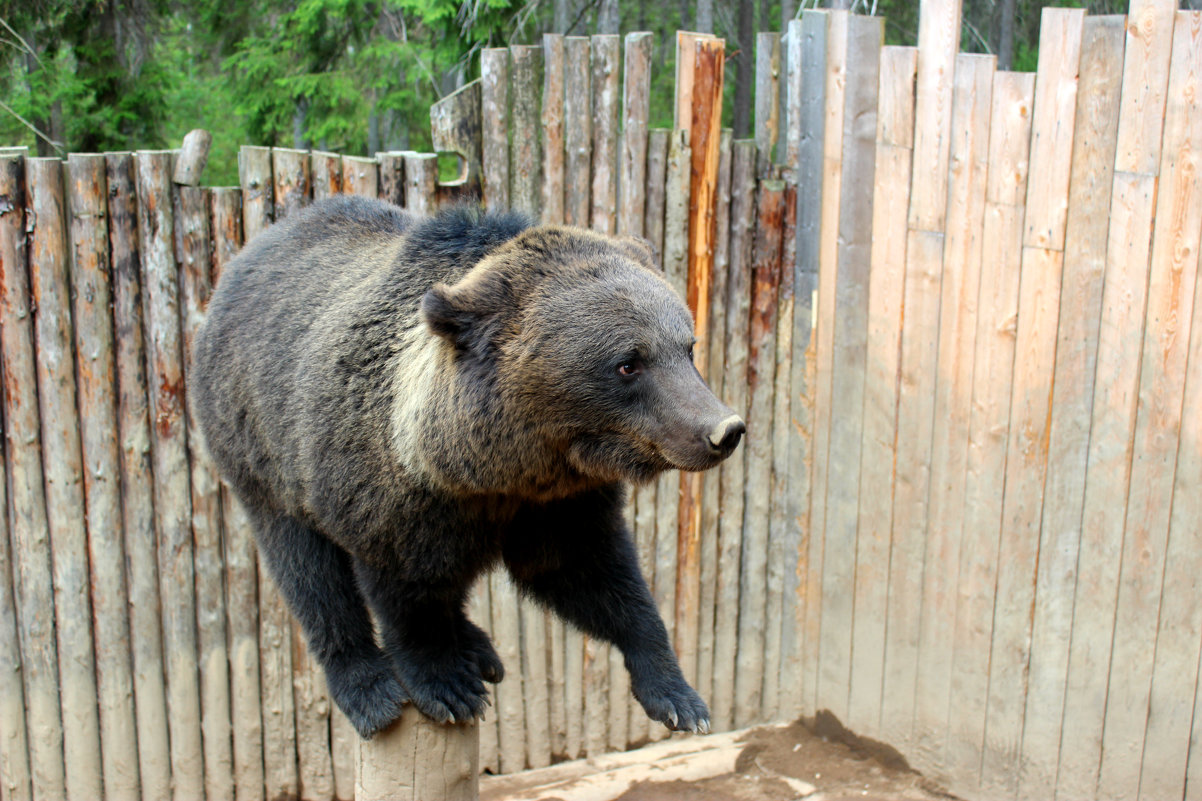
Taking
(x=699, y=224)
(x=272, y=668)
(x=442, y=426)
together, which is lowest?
(x=272, y=668)

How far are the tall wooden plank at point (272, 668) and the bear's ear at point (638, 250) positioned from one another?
2.49 metres

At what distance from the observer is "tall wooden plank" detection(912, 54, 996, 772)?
475cm

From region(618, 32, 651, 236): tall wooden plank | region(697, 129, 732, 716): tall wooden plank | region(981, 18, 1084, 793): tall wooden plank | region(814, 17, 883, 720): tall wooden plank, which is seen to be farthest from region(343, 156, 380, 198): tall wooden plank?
region(981, 18, 1084, 793): tall wooden plank

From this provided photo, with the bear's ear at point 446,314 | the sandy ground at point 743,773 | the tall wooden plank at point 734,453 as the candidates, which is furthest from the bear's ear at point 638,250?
the sandy ground at point 743,773

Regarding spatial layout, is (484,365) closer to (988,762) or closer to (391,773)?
(391,773)

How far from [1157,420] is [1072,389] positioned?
36cm

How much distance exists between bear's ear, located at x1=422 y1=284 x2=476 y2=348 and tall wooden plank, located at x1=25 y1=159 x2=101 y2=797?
289 cm

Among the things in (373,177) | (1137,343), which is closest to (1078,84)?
(1137,343)

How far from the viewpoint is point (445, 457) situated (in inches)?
96.1

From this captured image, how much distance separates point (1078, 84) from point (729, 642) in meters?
3.24

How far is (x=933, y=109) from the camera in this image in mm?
4867

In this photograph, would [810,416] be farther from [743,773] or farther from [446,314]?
[446,314]

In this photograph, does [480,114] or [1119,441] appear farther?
[480,114]

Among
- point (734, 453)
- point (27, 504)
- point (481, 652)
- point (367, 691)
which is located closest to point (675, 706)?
point (481, 652)
